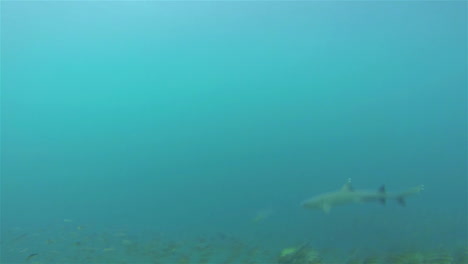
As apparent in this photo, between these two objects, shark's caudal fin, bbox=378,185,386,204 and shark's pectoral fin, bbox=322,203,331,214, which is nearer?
shark's caudal fin, bbox=378,185,386,204

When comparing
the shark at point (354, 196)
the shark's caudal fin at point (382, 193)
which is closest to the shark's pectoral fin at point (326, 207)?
the shark at point (354, 196)

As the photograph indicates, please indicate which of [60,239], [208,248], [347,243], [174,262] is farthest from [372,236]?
[60,239]

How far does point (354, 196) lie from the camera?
9.49 meters

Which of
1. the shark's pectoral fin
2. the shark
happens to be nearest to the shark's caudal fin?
the shark

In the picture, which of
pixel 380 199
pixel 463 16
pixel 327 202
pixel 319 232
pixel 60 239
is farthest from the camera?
pixel 463 16

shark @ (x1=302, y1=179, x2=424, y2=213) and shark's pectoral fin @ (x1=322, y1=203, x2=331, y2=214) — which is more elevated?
shark @ (x1=302, y1=179, x2=424, y2=213)

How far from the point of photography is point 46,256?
9.50 metres

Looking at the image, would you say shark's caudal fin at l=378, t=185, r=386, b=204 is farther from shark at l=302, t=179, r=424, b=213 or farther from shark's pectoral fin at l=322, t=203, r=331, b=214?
shark's pectoral fin at l=322, t=203, r=331, b=214

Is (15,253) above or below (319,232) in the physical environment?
above

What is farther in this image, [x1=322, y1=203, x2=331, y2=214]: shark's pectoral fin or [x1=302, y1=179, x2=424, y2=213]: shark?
[x1=322, y1=203, x2=331, y2=214]: shark's pectoral fin

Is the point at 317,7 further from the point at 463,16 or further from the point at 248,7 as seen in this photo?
the point at 463,16

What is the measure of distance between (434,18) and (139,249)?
118 feet

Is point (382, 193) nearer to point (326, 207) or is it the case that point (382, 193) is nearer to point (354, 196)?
point (354, 196)

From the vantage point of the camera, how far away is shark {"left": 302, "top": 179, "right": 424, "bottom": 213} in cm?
915
